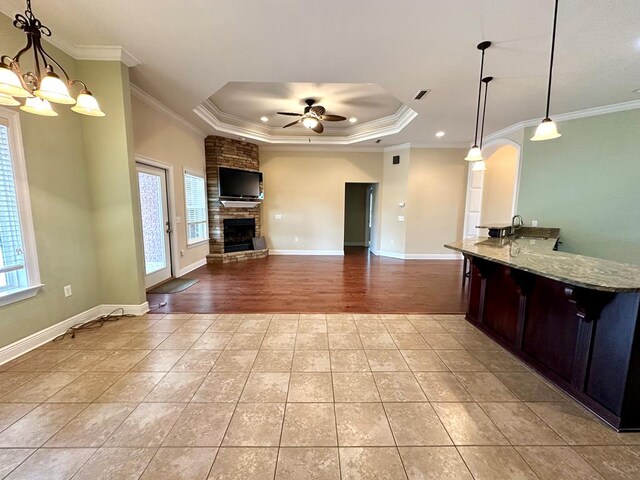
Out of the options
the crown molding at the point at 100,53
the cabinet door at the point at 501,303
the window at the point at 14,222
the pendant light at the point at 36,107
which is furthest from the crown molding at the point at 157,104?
the cabinet door at the point at 501,303

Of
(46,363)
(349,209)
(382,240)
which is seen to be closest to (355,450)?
(46,363)

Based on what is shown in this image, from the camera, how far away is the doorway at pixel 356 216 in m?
9.50

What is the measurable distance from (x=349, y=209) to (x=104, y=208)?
7.48 m

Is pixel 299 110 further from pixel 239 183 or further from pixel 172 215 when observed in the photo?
pixel 172 215

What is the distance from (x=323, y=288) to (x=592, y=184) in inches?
182

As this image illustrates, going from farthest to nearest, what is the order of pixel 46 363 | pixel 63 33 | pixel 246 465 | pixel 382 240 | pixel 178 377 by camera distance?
pixel 382 240 → pixel 63 33 → pixel 46 363 → pixel 178 377 → pixel 246 465

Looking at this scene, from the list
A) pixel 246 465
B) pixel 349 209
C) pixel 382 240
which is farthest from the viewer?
pixel 349 209

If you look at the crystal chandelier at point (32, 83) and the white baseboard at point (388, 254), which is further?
the white baseboard at point (388, 254)

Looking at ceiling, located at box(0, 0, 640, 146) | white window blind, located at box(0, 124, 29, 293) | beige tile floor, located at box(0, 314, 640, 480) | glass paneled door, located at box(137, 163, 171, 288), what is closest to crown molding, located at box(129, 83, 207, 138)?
ceiling, located at box(0, 0, 640, 146)

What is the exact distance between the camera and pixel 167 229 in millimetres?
4699

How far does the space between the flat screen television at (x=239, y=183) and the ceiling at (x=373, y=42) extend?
2.45m

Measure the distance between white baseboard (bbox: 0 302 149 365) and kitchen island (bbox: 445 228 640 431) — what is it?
398cm

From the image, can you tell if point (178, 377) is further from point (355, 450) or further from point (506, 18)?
point (506, 18)

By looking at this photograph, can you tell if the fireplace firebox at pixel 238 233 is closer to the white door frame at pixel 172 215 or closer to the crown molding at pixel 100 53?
the white door frame at pixel 172 215
